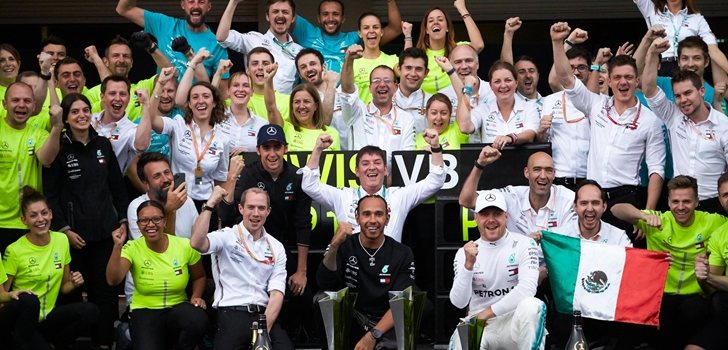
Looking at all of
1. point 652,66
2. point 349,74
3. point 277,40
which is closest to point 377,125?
point 349,74

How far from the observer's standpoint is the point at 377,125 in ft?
42.8

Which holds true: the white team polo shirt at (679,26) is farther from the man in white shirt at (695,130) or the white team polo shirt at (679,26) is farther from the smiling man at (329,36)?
the smiling man at (329,36)

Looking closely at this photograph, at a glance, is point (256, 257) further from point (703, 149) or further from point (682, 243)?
point (703, 149)

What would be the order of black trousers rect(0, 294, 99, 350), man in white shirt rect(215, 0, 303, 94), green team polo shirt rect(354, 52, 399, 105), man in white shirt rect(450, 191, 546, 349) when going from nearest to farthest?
man in white shirt rect(450, 191, 546, 349) < black trousers rect(0, 294, 99, 350) < green team polo shirt rect(354, 52, 399, 105) < man in white shirt rect(215, 0, 303, 94)

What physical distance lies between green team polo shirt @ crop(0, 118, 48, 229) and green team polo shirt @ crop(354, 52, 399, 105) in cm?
322

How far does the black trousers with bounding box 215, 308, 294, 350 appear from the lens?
11.2 m

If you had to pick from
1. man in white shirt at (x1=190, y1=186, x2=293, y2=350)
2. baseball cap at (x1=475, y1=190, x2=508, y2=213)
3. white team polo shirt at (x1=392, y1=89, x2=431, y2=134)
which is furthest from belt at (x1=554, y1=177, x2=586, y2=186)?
man in white shirt at (x1=190, y1=186, x2=293, y2=350)

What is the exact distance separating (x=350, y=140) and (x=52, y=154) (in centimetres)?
276

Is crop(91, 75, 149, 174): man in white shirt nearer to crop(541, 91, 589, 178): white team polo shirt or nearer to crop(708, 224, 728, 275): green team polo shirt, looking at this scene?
crop(541, 91, 589, 178): white team polo shirt

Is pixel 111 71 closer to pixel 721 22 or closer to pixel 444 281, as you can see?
pixel 444 281

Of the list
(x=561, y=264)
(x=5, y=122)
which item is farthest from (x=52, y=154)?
(x=561, y=264)

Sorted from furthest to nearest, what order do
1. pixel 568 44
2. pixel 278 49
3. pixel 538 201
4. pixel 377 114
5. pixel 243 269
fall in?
pixel 278 49 < pixel 568 44 < pixel 377 114 < pixel 538 201 < pixel 243 269

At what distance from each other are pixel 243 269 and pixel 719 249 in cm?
383

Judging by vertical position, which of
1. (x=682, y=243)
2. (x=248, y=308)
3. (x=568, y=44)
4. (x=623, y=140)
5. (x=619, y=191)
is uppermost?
(x=568, y=44)
